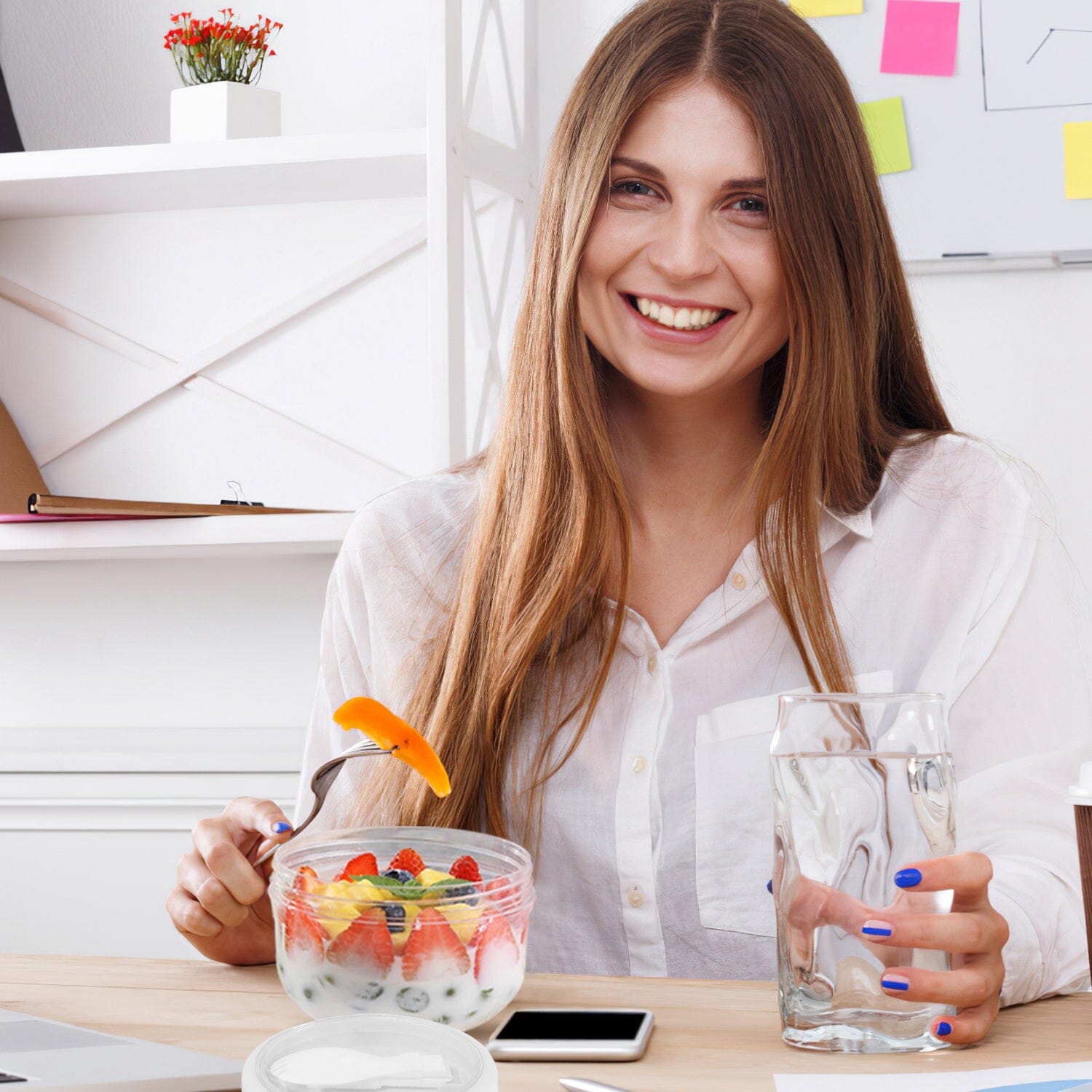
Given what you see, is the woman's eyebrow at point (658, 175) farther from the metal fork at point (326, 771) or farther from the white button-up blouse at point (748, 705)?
the metal fork at point (326, 771)

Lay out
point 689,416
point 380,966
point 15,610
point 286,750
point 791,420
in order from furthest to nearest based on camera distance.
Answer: point 15,610
point 286,750
point 689,416
point 791,420
point 380,966

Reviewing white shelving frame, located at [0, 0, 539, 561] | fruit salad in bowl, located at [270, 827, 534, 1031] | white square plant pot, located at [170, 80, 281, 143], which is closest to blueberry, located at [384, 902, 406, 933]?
fruit salad in bowl, located at [270, 827, 534, 1031]

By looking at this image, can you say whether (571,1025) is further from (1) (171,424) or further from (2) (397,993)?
(1) (171,424)

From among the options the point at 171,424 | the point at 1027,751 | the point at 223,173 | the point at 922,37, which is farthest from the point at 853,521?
the point at 171,424

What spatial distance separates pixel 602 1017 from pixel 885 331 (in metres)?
0.69

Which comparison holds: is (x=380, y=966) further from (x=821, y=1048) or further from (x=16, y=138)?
(x=16, y=138)

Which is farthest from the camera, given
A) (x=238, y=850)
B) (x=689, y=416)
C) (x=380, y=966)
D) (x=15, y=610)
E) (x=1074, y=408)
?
(x=15, y=610)

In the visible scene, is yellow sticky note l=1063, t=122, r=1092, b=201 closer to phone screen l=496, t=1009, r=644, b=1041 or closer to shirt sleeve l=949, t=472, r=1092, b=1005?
shirt sleeve l=949, t=472, r=1092, b=1005

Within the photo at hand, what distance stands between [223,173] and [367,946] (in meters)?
1.27

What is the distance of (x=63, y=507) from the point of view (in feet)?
4.94

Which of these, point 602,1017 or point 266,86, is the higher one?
point 266,86

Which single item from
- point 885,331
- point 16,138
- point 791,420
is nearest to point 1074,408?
point 885,331

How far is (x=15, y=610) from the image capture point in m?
1.92

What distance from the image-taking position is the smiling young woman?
3.34ft
